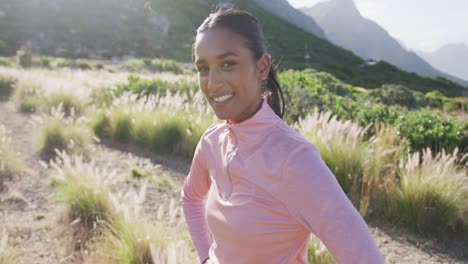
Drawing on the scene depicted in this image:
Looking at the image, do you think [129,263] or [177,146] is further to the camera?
[177,146]

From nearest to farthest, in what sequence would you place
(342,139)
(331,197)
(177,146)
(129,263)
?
(331,197), (129,263), (342,139), (177,146)

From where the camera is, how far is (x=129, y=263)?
2.95 metres

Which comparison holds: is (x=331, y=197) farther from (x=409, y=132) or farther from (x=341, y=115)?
(x=341, y=115)

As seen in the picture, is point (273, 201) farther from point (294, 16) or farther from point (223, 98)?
point (294, 16)

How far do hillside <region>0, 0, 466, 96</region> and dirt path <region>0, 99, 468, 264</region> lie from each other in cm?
2258

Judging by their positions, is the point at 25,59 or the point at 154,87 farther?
the point at 25,59

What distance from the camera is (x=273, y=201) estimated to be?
1.38 m

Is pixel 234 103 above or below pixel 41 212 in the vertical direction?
above

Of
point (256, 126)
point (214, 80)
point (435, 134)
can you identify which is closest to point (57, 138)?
point (435, 134)

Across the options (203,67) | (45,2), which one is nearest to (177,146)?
(203,67)

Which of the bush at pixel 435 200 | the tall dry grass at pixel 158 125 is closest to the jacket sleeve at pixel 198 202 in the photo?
the bush at pixel 435 200

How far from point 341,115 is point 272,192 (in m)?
5.91

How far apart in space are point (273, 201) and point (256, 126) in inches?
11.1

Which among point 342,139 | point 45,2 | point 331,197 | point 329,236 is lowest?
point 45,2
